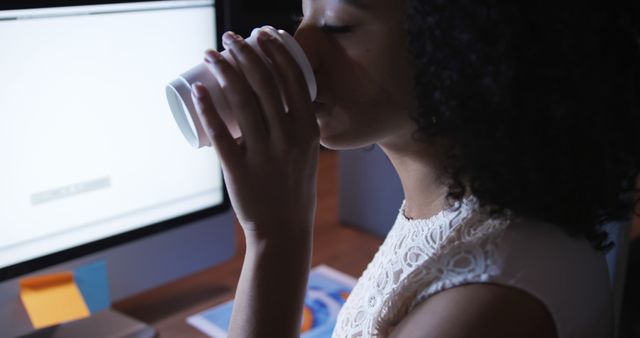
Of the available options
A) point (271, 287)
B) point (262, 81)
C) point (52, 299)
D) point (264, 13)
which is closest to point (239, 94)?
point (262, 81)

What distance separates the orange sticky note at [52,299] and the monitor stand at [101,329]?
0.03 meters

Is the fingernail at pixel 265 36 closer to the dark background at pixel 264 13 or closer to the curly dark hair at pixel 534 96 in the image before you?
the curly dark hair at pixel 534 96

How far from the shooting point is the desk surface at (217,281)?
93 cm

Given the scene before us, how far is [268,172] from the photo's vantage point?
0.60 meters

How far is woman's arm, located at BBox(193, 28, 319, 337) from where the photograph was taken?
57 cm

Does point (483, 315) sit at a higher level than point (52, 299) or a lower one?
higher

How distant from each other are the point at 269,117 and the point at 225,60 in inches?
2.4

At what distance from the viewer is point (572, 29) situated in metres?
0.51

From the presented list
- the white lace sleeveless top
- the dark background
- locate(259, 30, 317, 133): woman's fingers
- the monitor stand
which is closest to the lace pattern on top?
the white lace sleeveless top

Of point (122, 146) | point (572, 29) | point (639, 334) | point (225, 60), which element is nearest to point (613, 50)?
point (572, 29)

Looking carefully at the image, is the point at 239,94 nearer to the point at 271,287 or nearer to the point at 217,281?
the point at 271,287

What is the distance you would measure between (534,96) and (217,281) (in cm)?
64

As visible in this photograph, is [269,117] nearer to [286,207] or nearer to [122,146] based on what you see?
[286,207]

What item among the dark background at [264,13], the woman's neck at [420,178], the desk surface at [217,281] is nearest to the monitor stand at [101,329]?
the desk surface at [217,281]
